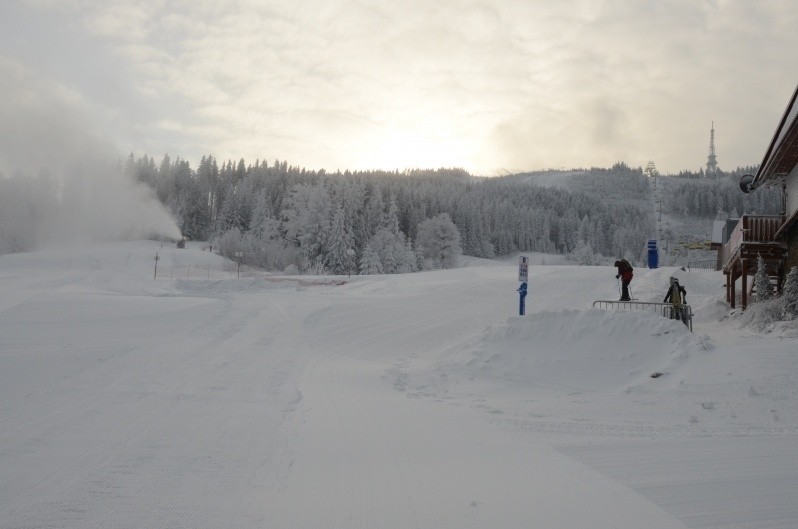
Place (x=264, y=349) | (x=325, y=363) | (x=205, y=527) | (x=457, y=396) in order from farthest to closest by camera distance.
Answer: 1. (x=264, y=349)
2. (x=325, y=363)
3. (x=457, y=396)
4. (x=205, y=527)

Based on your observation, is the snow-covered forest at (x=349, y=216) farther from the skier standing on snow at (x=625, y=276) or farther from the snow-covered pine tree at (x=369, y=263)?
the skier standing on snow at (x=625, y=276)

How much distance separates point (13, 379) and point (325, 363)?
23.9 ft

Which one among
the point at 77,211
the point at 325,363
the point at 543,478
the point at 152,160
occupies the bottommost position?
the point at 325,363

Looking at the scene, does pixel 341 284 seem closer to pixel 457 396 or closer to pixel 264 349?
pixel 264 349

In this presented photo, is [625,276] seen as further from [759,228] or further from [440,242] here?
[440,242]

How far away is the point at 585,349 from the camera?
1310cm

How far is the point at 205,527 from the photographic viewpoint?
167 inches

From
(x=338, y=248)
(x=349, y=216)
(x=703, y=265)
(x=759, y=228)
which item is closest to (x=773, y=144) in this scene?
(x=759, y=228)

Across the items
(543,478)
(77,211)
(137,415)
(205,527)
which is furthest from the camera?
(77,211)

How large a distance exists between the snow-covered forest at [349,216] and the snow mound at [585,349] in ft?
101

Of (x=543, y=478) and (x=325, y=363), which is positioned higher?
(x=543, y=478)

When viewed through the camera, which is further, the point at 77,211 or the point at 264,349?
the point at 77,211

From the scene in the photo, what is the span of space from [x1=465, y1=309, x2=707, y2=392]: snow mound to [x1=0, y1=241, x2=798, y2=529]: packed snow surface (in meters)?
0.05

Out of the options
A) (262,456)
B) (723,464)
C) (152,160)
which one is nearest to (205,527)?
(262,456)
